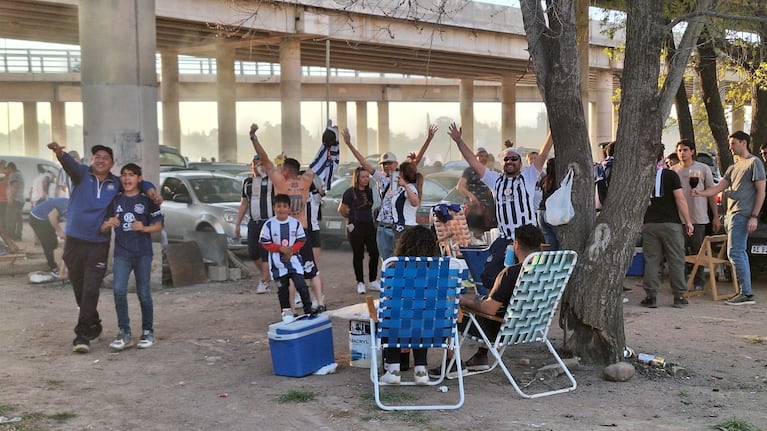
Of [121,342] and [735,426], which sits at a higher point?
[121,342]

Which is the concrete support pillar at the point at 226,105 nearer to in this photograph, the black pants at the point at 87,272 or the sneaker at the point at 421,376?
the black pants at the point at 87,272

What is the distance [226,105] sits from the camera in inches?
1783

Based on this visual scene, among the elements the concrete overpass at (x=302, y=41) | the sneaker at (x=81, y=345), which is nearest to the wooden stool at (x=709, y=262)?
the sneaker at (x=81, y=345)

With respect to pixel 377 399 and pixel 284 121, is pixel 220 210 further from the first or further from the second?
pixel 284 121

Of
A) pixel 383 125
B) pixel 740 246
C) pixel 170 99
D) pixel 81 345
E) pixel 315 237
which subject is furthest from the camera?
pixel 383 125

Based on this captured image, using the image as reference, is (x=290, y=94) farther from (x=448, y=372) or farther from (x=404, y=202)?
(x=448, y=372)

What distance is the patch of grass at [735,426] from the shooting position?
19.1 ft

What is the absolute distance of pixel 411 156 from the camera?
1280 cm

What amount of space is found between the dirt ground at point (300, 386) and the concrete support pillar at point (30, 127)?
55.8m

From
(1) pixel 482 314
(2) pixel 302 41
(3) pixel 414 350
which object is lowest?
(3) pixel 414 350

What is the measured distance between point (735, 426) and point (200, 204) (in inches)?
467

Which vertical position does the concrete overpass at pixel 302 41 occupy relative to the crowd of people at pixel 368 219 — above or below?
above

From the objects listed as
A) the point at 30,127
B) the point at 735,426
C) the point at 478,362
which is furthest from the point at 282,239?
the point at 30,127

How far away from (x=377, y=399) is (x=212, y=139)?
100059 mm
